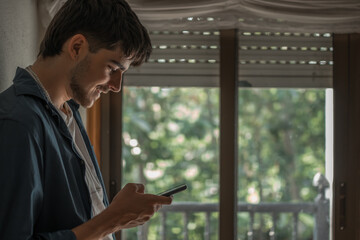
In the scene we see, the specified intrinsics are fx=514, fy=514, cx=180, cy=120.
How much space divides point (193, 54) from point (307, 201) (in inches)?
38.5

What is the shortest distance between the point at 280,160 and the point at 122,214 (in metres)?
1.73

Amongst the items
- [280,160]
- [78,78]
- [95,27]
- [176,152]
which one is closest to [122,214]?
[78,78]

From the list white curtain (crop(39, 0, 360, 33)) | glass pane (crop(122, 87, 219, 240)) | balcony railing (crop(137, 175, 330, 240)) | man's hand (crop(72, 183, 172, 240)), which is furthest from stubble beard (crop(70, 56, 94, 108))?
balcony railing (crop(137, 175, 330, 240))

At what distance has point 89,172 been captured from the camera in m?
1.41

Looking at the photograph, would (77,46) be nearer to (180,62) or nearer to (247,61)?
(180,62)

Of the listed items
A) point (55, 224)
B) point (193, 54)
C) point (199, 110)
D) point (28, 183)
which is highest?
point (193, 54)

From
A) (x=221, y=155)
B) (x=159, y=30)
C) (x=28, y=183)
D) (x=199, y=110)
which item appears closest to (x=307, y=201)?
(x=221, y=155)

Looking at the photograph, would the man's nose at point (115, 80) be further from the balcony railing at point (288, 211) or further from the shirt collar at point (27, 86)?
the balcony railing at point (288, 211)

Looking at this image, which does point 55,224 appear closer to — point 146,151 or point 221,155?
point 221,155

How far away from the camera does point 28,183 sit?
1.08 metres

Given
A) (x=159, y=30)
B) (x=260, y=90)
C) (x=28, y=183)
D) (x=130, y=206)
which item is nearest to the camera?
(x=28, y=183)

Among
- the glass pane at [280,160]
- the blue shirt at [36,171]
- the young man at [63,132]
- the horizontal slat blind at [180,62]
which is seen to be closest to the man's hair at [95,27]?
the young man at [63,132]

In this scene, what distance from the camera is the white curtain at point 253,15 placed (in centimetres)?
238

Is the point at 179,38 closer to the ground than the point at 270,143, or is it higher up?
higher up
